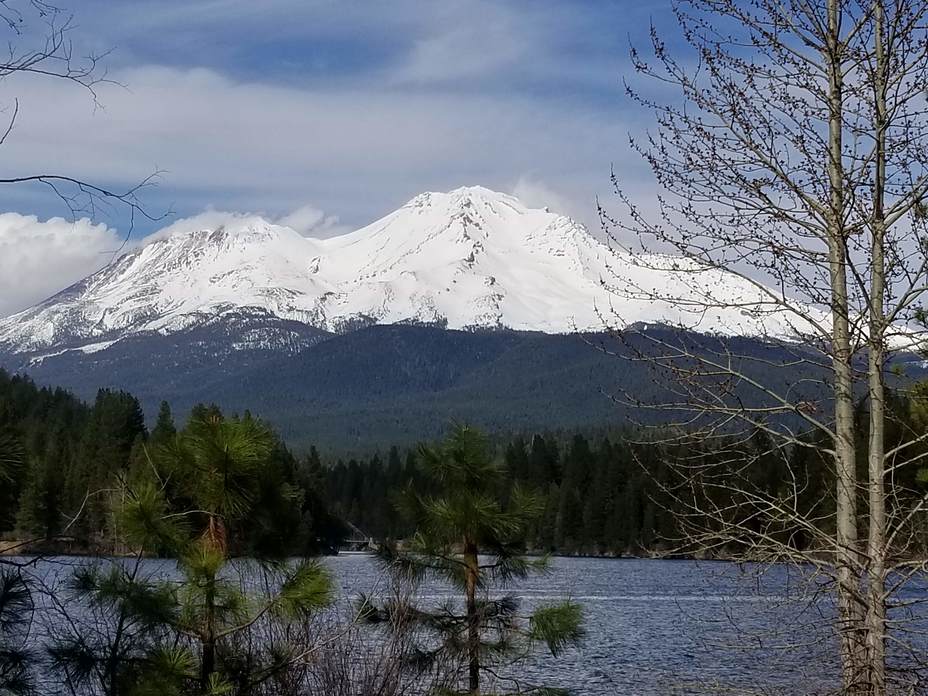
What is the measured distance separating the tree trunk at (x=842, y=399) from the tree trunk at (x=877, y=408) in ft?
0.36

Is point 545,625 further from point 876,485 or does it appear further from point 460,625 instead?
point 876,485

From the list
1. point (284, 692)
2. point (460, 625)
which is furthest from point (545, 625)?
point (284, 692)

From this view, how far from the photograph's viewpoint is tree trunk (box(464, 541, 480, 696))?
1386 cm

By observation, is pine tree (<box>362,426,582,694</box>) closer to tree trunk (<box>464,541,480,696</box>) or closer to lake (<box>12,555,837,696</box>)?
tree trunk (<box>464,541,480,696</box>)

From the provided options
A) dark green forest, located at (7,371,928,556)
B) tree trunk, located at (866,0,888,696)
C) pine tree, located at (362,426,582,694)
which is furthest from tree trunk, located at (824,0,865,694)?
dark green forest, located at (7,371,928,556)

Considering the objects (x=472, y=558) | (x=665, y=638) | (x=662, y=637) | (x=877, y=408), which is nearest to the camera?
(x=877, y=408)

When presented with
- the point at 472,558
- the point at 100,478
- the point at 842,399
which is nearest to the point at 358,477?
the point at 100,478

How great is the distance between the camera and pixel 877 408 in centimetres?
867

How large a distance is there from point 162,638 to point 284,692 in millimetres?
1412

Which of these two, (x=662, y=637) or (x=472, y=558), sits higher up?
(x=472, y=558)

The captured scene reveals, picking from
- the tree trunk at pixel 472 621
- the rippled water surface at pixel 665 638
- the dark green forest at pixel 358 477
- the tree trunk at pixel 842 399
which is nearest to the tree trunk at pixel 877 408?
the tree trunk at pixel 842 399

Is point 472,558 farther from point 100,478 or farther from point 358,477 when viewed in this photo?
point 358,477

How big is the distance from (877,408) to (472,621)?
262 inches

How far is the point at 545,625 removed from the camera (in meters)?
13.9
